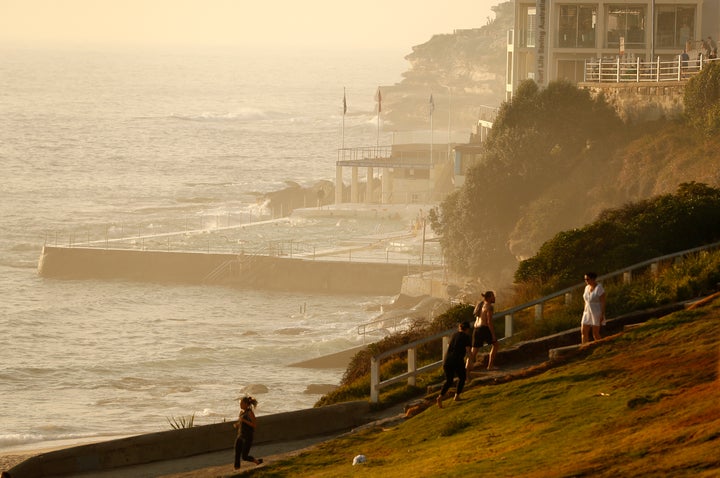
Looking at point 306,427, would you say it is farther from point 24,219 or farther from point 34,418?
point 24,219

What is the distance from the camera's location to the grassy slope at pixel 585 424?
16.1m

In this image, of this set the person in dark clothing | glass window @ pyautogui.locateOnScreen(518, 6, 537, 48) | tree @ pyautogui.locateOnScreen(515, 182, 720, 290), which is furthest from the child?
A: glass window @ pyautogui.locateOnScreen(518, 6, 537, 48)

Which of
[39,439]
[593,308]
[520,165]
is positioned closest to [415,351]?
[593,308]

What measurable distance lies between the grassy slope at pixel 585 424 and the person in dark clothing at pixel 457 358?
28cm

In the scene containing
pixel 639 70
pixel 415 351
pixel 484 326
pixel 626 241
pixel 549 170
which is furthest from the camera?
pixel 549 170

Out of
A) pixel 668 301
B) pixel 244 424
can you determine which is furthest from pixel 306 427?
pixel 668 301

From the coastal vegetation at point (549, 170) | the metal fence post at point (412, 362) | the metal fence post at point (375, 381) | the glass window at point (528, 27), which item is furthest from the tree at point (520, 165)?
the metal fence post at point (375, 381)

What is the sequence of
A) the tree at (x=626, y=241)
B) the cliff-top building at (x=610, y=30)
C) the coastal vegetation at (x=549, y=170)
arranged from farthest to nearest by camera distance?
the cliff-top building at (x=610, y=30), the coastal vegetation at (x=549, y=170), the tree at (x=626, y=241)

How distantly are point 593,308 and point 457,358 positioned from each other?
9.09ft

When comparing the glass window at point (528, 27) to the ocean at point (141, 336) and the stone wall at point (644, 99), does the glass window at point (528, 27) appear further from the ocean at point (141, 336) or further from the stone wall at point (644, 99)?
the ocean at point (141, 336)

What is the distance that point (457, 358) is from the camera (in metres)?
21.4

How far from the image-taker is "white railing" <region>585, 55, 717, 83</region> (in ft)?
194

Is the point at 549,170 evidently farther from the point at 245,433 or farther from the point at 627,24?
the point at 245,433

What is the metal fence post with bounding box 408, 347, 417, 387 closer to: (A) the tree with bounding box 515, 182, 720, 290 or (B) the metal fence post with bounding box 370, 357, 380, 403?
(B) the metal fence post with bounding box 370, 357, 380, 403
